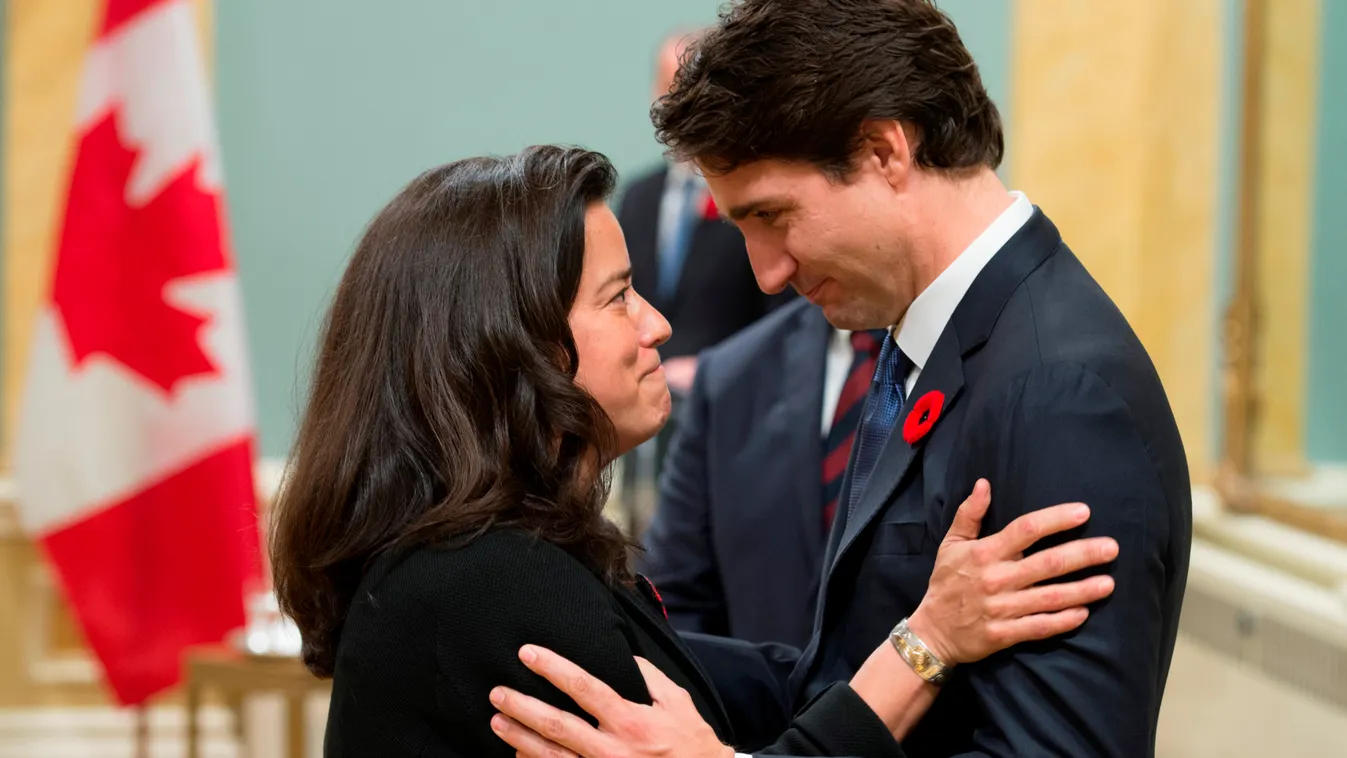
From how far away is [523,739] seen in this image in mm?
1561

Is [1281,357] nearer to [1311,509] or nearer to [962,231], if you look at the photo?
[1311,509]

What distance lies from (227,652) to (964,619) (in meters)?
2.96

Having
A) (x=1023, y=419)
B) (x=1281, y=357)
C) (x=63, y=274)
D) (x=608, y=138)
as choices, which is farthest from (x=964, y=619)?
(x=608, y=138)

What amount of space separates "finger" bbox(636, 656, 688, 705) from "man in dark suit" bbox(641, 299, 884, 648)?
650 mm

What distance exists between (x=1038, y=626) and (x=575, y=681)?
0.48 m

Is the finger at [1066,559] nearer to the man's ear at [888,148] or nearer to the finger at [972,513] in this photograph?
the finger at [972,513]

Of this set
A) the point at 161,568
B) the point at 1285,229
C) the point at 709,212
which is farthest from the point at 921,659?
the point at 161,568

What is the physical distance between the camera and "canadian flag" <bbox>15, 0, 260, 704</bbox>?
164 inches

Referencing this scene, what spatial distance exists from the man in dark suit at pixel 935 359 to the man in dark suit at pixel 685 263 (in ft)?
5.84

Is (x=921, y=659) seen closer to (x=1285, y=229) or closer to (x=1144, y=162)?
(x=1285, y=229)

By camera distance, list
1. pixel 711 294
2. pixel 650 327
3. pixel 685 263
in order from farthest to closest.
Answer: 1. pixel 685 263
2. pixel 711 294
3. pixel 650 327

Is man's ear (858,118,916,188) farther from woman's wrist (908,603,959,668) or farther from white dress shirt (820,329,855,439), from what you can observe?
white dress shirt (820,329,855,439)

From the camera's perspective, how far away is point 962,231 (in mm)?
1833

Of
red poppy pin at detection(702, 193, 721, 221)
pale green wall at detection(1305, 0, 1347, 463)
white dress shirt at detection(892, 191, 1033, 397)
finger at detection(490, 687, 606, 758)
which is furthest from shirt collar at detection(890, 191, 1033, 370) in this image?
pale green wall at detection(1305, 0, 1347, 463)
